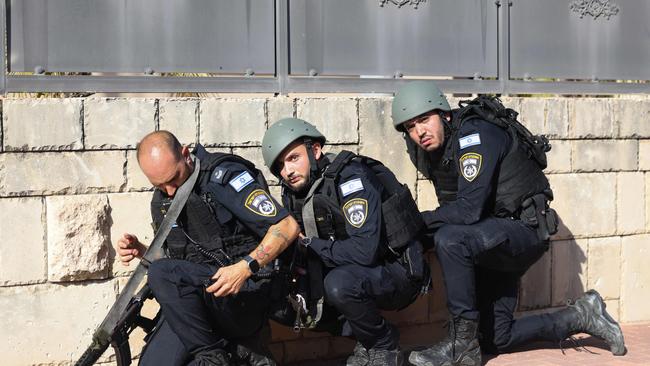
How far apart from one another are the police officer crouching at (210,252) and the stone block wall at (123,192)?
1.47 ft

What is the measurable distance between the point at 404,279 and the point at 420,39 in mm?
2113

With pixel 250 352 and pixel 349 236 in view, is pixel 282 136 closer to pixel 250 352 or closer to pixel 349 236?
pixel 349 236

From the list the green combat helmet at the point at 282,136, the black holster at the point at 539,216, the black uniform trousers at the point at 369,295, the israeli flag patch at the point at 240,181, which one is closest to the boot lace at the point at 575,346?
the black holster at the point at 539,216

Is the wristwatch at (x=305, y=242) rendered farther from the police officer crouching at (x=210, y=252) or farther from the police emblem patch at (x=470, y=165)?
the police emblem patch at (x=470, y=165)

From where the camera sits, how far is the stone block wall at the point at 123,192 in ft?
18.2

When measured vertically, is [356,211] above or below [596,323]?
above

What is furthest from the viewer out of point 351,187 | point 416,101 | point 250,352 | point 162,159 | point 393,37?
point 393,37

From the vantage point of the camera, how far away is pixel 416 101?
20.3ft

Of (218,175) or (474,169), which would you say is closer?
(218,175)

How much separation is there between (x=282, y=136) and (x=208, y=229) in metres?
0.78

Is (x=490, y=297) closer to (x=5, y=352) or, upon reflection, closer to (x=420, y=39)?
(x=420, y=39)

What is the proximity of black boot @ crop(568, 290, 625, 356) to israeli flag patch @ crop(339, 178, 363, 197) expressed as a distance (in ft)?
6.28

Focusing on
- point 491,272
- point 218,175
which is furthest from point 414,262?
point 218,175

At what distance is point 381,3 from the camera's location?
6891 millimetres
